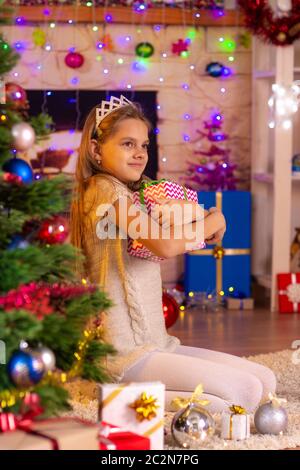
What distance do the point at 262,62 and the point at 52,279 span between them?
11.1 ft

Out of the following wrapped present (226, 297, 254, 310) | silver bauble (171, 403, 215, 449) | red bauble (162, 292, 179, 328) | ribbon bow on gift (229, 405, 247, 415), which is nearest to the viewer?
silver bauble (171, 403, 215, 449)

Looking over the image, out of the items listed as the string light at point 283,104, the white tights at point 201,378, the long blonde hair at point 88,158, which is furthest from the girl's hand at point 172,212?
the string light at point 283,104

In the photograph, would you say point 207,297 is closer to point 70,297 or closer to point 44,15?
point 44,15

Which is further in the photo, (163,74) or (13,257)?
(163,74)

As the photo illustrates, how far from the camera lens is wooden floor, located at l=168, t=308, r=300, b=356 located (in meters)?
4.10

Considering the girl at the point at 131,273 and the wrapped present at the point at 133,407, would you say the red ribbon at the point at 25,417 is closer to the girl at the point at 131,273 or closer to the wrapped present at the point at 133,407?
the wrapped present at the point at 133,407

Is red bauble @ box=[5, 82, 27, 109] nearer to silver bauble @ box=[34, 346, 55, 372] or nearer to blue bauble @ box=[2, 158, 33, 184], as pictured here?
blue bauble @ box=[2, 158, 33, 184]

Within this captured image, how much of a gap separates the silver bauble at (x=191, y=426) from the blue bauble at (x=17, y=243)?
660 mm

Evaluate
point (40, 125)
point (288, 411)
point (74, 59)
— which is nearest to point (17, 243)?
point (40, 125)

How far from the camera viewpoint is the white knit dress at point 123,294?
2.79 meters

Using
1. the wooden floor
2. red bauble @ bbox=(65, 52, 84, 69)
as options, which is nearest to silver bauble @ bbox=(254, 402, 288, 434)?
the wooden floor

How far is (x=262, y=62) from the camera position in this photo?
17.4 ft
